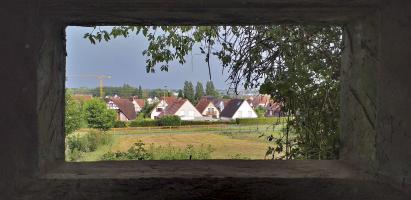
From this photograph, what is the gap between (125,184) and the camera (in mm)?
894

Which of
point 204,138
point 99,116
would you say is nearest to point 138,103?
point 99,116

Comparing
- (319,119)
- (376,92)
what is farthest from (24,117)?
(319,119)

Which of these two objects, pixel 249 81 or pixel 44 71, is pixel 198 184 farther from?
pixel 249 81

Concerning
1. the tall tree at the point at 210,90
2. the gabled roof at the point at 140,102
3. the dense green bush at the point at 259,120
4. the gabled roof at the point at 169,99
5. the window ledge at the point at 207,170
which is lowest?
the window ledge at the point at 207,170

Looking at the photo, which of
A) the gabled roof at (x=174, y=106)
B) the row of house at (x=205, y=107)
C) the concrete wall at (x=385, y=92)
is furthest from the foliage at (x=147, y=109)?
the concrete wall at (x=385, y=92)

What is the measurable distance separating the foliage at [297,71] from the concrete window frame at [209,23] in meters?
1.62

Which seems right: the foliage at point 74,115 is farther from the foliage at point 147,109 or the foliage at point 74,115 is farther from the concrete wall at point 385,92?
the concrete wall at point 385,92

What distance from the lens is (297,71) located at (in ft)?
9.35

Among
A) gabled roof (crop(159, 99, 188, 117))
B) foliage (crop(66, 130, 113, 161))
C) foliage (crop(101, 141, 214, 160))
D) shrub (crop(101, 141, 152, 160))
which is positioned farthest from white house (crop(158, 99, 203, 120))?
foliage (crop(66, 130, 113, 161))

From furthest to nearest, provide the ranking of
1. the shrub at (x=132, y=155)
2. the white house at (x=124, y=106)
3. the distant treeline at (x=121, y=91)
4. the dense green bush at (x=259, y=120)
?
the shrub at (x=132, y=155) < the dense green bush at (x=259, y=120) < the white house at (x=124, y=106) < the distant treeline at (x=121, y=91)

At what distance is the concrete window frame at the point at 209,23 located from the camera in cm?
87

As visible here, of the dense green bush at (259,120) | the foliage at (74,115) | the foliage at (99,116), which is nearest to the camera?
the dense green bush at (259,120)

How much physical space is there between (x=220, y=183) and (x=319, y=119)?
6.79ft

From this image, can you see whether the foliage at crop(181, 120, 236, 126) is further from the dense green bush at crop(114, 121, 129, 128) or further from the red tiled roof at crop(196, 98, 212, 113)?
the dense green bush at crop(114, 121, 129, 128)
